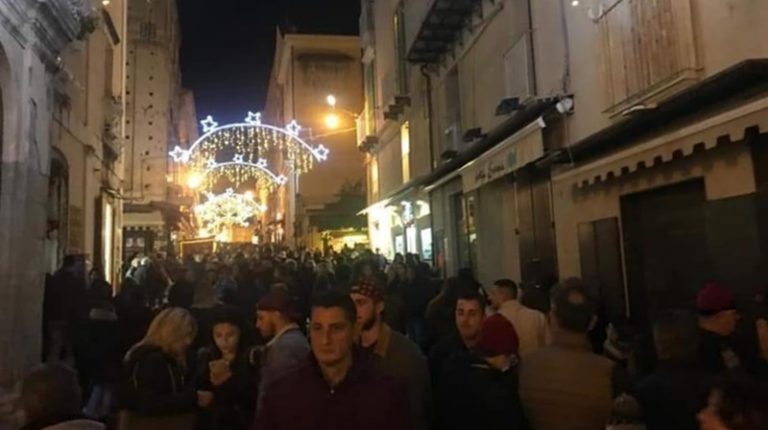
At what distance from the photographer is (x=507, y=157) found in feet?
34.5

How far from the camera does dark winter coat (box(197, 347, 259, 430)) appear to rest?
4.18 metres

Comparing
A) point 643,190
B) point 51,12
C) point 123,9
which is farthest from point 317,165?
point 643,190

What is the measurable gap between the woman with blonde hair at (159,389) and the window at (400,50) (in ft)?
58.2

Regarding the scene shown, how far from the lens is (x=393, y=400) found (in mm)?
2531

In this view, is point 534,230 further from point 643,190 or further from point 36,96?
point 36,96

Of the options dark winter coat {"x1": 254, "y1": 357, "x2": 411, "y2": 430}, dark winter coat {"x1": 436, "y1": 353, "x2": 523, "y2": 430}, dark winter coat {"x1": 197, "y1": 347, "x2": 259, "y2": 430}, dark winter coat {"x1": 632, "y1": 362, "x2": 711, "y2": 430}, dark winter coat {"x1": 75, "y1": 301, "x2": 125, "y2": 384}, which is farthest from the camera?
dark winter coat {"x1": 75, "y1": 301, "x2": 125, "y2": 384}

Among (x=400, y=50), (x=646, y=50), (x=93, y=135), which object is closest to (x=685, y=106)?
(x=646, y=50)

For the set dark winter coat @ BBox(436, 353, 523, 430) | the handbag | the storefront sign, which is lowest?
the handbag

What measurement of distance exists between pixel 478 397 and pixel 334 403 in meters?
1.24

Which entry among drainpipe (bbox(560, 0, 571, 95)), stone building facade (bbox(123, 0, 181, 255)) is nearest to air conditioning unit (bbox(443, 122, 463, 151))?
drainpipe (bbox(560, 0, 571, 95))

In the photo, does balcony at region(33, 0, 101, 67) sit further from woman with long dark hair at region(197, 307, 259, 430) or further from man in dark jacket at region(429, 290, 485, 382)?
man in dark jacket at region(429, 290, 485, 382)

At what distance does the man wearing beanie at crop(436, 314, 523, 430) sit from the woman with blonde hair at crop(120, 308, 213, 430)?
1537 millimetres

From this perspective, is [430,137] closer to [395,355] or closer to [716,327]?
[716,327]

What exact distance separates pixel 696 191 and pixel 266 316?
4.79 m
